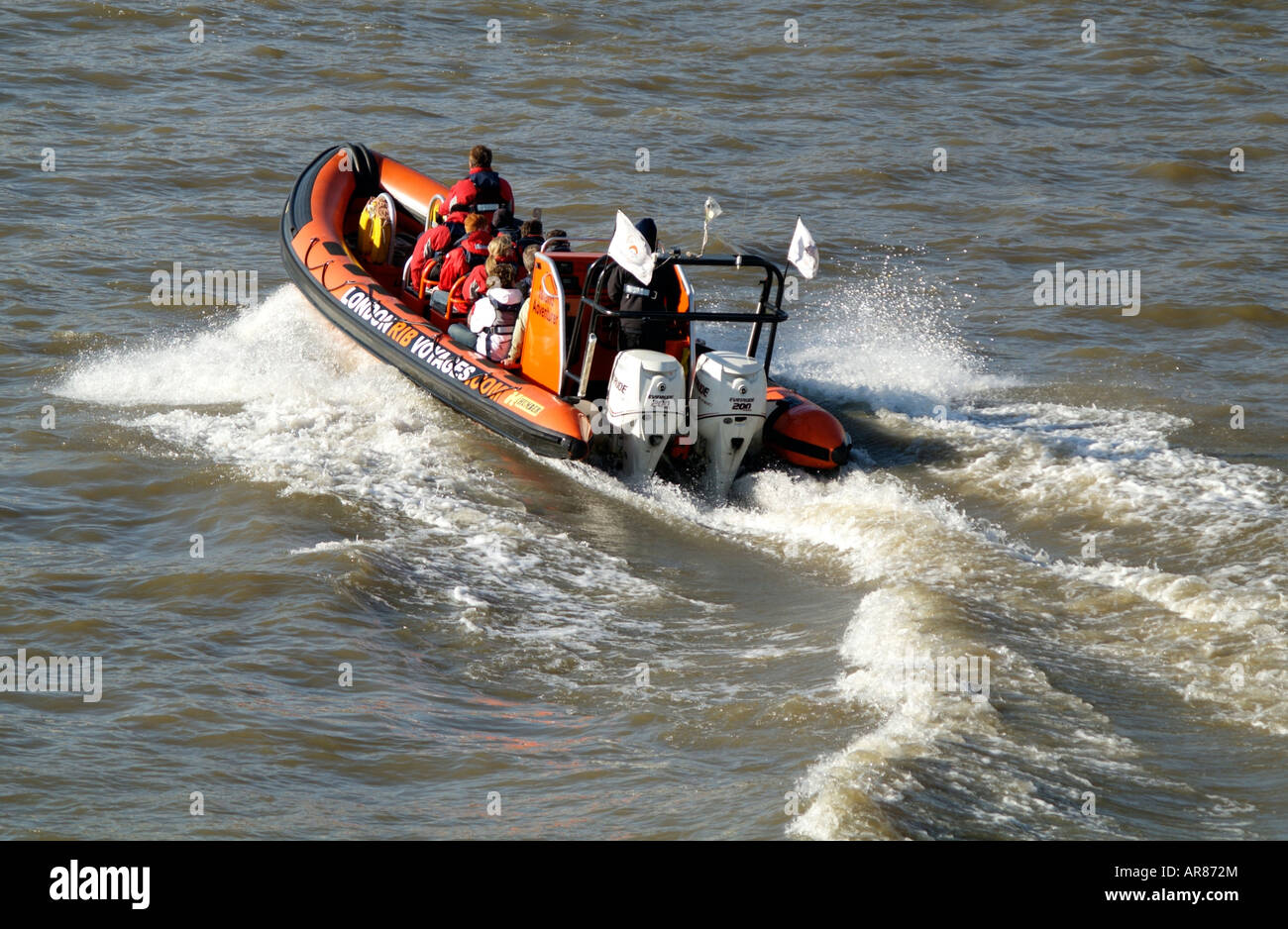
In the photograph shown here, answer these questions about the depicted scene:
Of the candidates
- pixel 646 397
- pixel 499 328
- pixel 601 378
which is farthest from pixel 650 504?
pixel 499 328

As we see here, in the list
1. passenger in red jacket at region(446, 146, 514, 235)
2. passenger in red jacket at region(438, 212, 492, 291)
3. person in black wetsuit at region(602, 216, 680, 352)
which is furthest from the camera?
passenger in red jacket at region(446, 146, 514, 235)

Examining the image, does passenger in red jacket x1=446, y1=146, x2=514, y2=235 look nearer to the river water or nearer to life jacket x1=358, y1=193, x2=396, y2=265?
life jacket x1=358, y1=193, x2=396, y2=265

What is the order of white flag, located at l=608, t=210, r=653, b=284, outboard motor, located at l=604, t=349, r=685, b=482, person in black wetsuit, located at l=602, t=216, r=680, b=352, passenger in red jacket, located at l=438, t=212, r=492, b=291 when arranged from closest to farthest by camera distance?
1. white flag, located at l=608, t=210, r=653, b=284
2. outboard motor, located at l=604, t=349, r=685, b=482
3. person in black wetsuit, located at l=602, t=216, r=680, b=352
4. passenger in red jacket, located at l=438, t=212, r=492, b=291

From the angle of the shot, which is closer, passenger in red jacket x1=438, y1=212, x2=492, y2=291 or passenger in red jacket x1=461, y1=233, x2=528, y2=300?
passenger in red jacket x1=461, y1=233, x2=528, y2=300

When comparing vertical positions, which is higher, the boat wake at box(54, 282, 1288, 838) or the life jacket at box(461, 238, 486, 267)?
Answer: the life jacket at box(461, 238, 486, 267)

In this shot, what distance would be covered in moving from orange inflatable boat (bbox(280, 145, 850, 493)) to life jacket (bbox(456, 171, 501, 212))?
66cm

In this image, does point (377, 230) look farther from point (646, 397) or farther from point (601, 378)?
point (646, 397)

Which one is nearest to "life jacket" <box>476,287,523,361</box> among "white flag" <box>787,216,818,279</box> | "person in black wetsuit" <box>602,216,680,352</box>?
"person in black wetsuit" <box>602,216,680,352</box>

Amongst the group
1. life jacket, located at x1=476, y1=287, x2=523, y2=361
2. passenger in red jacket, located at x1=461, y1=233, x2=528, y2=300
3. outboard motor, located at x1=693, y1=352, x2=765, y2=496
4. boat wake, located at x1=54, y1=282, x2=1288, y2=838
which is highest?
passenger in red jacket, located at x1=461, y1=233, x2=528, y2=300

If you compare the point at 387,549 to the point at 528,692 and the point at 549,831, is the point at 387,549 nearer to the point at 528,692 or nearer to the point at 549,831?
the point at 528,692

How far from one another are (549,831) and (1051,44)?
1681 cm

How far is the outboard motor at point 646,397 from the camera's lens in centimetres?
715

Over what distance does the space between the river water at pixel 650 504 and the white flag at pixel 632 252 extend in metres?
1.32

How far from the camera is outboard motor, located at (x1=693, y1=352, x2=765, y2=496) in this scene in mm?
7324
